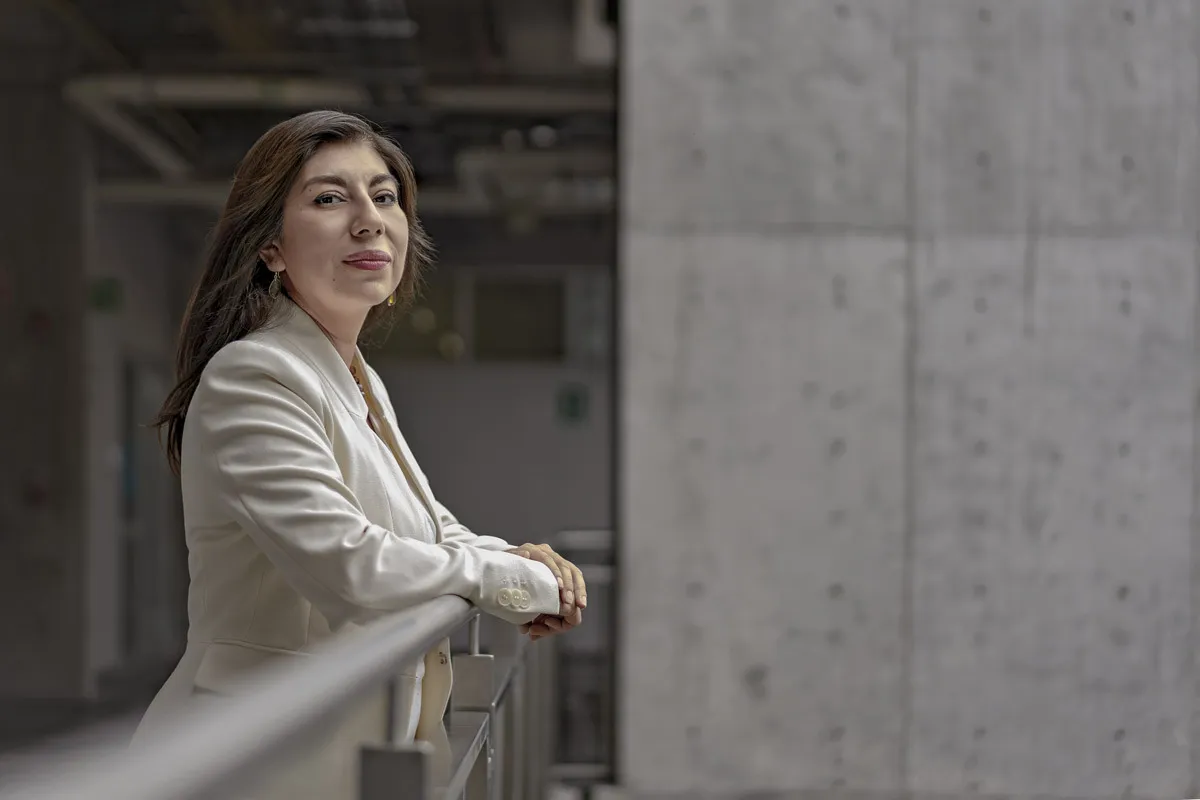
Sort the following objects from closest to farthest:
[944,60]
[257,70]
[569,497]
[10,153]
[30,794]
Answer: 1. [30,794]
2. [944,60]
3. [257,70]
4. [10,153]
5. [569,497]

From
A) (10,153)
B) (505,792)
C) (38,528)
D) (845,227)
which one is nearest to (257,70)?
(10,153)

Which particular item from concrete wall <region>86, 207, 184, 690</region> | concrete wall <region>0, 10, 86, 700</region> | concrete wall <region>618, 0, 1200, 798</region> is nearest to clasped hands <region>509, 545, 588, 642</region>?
concrete wall <region>618, 0, 1200, 798</region>

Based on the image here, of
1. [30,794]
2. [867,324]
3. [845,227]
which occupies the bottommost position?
[30,794]

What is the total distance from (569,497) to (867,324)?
7138 mm

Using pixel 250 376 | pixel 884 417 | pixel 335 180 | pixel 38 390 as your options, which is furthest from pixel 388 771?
pixel 38 390

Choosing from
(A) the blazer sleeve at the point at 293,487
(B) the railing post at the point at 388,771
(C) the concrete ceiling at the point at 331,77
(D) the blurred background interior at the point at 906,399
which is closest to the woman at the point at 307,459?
(A) the blazer sleeve at the point at 293,487

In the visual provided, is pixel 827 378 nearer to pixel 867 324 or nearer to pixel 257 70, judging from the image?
pixel 867 324

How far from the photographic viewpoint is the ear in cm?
156

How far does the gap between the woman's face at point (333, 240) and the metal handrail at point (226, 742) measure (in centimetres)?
69

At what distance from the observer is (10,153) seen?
25.0 feet

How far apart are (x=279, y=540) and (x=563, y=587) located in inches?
17.4

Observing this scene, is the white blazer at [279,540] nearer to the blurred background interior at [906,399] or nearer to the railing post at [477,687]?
the railing post at [477,687]

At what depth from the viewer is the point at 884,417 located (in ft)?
13.9

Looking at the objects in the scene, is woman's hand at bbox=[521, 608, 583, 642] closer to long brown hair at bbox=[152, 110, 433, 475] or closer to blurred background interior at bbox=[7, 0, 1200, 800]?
long brown hair at bbox=[152, 110, 433, 475]
